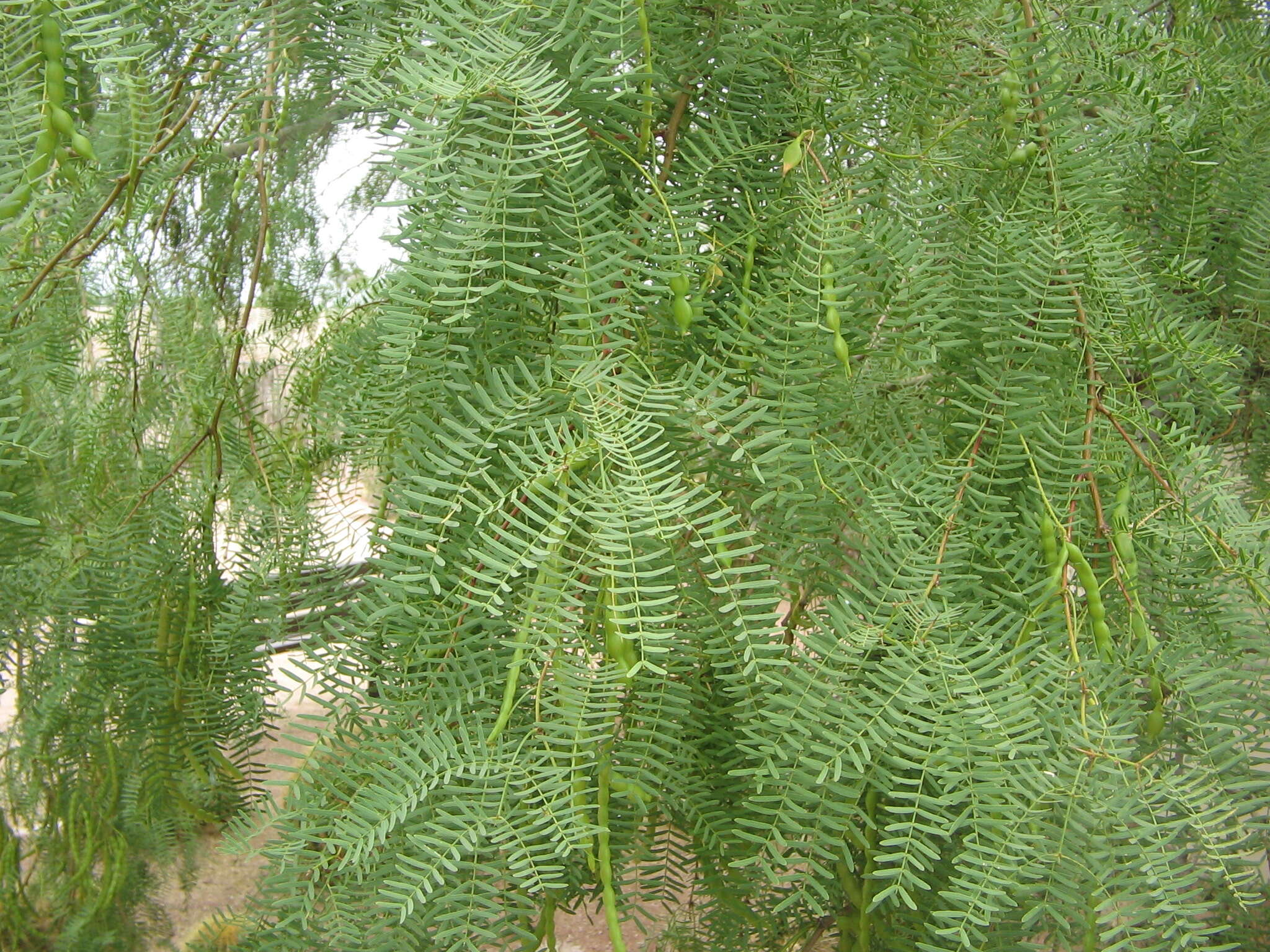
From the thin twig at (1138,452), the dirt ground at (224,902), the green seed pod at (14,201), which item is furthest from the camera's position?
the dirt ground at (224,902)

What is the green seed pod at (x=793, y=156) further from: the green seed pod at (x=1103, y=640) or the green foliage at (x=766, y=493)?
the green seed pod at (x=1103, y=640)

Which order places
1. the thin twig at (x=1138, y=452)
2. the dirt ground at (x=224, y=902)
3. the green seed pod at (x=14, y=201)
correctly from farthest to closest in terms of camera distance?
the dirt ground at (x=224, y=902) < the thin twig at (x=1138, y=452) < the green seed pod at (x=14, y=201)

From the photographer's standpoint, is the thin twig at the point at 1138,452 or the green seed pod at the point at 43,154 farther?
the thin twig at the point at 1138,452

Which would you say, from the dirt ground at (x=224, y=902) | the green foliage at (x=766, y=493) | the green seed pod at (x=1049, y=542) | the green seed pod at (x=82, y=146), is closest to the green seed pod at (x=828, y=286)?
the green foliage at (x=766, y=493)

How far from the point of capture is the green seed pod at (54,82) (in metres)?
0.31

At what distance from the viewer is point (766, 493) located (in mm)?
393

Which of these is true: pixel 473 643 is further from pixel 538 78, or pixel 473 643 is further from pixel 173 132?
pixel 173 132

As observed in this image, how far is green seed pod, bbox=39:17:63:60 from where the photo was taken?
0.32 metres

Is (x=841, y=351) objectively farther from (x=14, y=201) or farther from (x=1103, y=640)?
(x=14, y=201)

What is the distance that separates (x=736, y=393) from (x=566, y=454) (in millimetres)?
71

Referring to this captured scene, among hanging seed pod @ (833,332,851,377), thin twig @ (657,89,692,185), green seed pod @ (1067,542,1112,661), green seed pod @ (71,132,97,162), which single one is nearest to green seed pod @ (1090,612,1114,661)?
green seed pod @ (1067,542,1112,661)

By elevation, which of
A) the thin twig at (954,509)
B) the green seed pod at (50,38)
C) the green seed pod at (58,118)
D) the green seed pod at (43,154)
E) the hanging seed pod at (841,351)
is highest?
the green seed pod at (50,38)

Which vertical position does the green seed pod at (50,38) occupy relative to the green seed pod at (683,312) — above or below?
above

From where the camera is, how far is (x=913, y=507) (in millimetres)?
401
